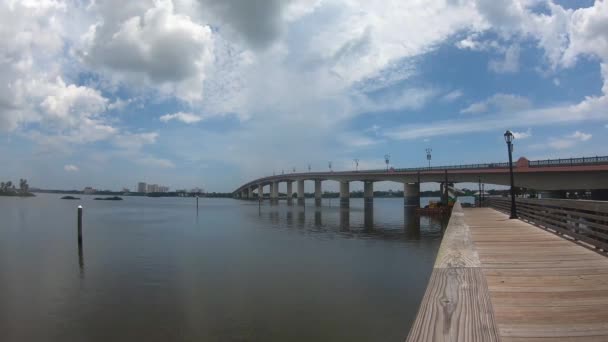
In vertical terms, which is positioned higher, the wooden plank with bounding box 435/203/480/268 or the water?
the wooden plank with bounding box 435/203/480/268

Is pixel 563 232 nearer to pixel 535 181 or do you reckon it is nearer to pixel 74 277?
pixel 74 277

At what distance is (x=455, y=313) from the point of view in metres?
3.14

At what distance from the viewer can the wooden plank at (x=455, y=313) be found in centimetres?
270

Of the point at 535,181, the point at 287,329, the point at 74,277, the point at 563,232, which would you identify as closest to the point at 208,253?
the point at 74,277

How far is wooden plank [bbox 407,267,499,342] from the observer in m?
2.70

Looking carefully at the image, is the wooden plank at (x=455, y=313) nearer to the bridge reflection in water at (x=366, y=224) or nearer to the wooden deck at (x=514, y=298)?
the wooden deck at (x=514, y=298)

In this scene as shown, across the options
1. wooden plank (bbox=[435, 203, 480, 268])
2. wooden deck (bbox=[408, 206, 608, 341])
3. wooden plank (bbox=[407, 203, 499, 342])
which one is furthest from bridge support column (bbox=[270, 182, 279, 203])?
wooden plank (bbox=[407, 203, 499, 342])

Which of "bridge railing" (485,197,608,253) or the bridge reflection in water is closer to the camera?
"bridge railing" (485,197,608,253)

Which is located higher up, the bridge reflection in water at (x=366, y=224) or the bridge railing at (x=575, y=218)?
the bridge railing at (x=575, y=218)

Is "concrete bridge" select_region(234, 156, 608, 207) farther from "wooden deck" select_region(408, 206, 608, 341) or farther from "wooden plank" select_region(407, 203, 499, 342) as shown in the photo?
"wooden plank" select_region(407, 203, 499, 342)

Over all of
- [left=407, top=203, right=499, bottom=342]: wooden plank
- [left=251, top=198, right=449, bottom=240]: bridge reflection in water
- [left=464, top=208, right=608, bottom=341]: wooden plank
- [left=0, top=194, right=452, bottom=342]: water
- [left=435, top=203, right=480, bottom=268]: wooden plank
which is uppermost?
[left=407, top=203, right=499, bottom=342]: wooden plank

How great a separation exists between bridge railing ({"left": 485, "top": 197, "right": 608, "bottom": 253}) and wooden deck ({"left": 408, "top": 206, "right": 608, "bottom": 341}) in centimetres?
90

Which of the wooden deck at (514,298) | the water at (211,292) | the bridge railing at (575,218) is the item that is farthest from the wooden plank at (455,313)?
the water at (211,292)

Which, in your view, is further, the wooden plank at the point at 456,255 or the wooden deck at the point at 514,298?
the wooden plank at the point at 456,255
